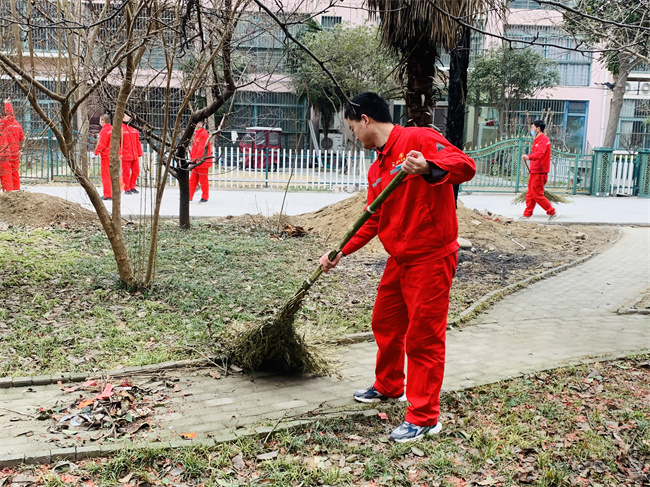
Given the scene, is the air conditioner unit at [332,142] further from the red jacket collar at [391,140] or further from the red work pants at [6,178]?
the red jacket collar at [391,140]

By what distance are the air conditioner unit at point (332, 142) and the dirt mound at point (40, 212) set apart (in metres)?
18.1

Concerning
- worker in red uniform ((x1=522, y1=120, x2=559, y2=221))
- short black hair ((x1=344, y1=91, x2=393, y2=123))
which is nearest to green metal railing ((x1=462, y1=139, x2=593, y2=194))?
worker in red uniform ((x1=522, y1=120, x2=559, y2=221))

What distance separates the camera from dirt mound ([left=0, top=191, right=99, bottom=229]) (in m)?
10.5

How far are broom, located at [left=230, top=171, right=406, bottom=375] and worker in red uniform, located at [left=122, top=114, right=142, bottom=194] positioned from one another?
10795 millimetres

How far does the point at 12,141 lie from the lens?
11.1m

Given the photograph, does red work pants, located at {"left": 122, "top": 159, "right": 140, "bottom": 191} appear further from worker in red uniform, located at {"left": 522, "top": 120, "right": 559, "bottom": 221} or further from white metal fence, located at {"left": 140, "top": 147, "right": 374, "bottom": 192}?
worker in red uniform, located at {"left": 522, "top": 120, "right": 559, "bottom": 221}

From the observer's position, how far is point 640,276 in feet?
30.4

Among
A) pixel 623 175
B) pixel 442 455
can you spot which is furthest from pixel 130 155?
pixel 623 175

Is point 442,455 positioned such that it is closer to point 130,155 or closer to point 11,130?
point 11,130

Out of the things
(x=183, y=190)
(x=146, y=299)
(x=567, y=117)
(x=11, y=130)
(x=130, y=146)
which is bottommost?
(x=146, y=299)

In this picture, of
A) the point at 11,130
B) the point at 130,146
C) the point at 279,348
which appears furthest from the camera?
the point at 130,146

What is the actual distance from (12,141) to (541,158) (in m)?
9.95

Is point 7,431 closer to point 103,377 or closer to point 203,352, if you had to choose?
point 103,377

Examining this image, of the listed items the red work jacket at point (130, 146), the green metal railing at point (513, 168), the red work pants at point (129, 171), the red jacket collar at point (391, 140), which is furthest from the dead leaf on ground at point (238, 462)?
the green metal railing at point (513, 168)
